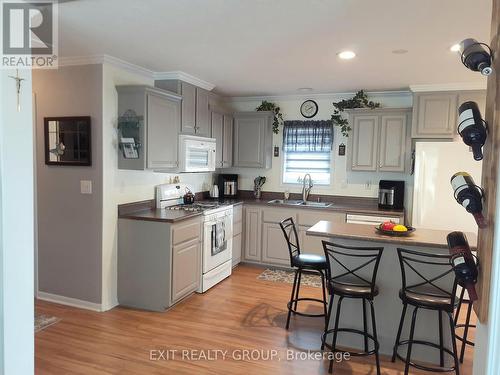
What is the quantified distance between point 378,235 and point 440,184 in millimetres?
1626

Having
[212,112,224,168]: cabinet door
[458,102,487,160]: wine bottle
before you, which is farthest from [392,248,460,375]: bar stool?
[212,112,224,168]: cabinet door

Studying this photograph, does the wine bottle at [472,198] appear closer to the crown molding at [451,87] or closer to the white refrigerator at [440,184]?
the white refrigerator at [440,184]

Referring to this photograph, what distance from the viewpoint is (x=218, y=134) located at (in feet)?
16.7

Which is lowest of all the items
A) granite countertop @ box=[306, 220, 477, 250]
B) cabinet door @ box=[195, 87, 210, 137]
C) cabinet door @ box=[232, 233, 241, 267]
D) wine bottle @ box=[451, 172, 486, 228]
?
cabinet door @ box=[232, 233, 241, 267]

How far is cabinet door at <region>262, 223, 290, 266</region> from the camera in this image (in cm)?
502

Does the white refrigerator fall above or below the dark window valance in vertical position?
below

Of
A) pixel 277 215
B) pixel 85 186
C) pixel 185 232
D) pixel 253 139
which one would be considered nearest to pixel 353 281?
pixel 185 232

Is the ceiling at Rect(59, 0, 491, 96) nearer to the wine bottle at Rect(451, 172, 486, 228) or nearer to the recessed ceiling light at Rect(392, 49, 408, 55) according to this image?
the recessed ceiling light at Rect(392, 49, 408, 55)

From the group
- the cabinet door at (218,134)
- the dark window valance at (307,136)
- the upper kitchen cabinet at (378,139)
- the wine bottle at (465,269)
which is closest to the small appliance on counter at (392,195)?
the upper kitchen cabinet at (378,139)

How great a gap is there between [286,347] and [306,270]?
2.24ft

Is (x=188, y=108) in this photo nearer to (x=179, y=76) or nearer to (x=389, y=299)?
(x=179, y=76)

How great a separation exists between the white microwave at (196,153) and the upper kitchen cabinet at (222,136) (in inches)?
11.2

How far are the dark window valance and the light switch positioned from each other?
2939 millimetres

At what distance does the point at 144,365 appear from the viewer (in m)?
2.69
